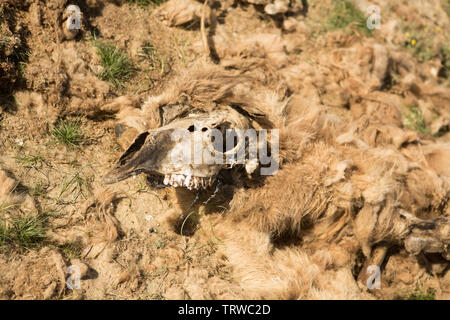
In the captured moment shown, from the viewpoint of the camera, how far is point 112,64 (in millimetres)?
2426

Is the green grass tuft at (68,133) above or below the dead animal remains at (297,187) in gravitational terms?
above

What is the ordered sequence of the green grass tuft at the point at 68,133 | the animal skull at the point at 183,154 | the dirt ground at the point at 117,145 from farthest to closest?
the green grass tuft at the point at 68,133 → the dirt ground at the point at 117,145 → the animal skull at the point at 183,154

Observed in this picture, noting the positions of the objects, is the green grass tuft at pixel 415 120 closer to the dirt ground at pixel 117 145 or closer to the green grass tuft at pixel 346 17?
the dirt ground at pixel 117 145

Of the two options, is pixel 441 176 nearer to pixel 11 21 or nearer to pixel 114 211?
pixel 114 211

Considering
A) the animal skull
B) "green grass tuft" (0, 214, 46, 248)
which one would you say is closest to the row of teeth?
the animal skull

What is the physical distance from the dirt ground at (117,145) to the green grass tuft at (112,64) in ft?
0.09

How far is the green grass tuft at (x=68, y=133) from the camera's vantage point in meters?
2.21

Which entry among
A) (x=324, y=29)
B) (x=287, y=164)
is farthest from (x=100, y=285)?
(x=324, y=29)

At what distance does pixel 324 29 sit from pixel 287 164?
1.58 metres

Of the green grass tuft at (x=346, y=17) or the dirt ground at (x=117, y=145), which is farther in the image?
the green grass tuft at (x=346, y=17)

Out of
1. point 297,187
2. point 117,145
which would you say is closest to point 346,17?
point 297,187

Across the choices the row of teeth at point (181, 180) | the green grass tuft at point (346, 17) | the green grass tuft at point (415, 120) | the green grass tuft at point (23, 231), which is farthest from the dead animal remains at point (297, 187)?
the green grass tuft at point (346, 17)

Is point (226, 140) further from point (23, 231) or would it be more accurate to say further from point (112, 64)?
point (23, 231)

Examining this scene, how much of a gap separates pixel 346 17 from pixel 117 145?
7.56ft
